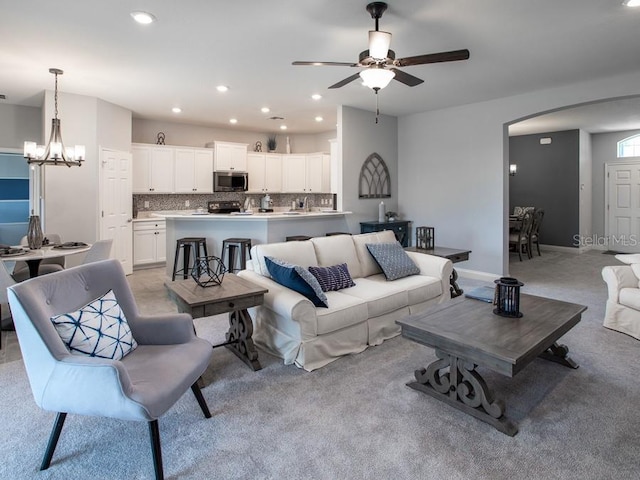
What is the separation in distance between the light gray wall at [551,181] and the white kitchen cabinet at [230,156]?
6.37 metres

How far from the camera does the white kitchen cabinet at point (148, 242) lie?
6777 millimetres

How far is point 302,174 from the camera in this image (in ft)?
27.8

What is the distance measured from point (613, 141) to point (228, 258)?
28.4 ft

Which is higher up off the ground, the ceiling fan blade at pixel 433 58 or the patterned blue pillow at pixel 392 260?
the ceiling fan blade at pixel 433 58

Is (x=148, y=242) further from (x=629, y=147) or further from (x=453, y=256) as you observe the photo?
(x=629, y=147)

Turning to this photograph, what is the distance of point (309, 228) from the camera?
5746 millimetres

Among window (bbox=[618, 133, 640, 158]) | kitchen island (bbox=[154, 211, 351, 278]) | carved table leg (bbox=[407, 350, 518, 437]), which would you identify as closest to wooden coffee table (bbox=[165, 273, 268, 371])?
carved table leg (bbox=[407, 350, 518, 437])

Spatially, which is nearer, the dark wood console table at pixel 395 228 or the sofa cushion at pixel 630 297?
the sofa cushion at pixel 630 297

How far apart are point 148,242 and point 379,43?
18.4ft

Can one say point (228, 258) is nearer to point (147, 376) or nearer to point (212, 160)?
point (212, 160)

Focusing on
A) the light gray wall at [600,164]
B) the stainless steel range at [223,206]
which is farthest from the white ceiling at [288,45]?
the light gray wall at [600,164]

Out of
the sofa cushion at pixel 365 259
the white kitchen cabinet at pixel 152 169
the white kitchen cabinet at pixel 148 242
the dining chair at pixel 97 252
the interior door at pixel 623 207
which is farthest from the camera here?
the interior door at pixel 623 207

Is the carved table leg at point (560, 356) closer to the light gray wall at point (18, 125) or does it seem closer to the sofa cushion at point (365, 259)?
the sofa cushion at point (365, 259)

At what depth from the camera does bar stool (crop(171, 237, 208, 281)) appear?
519cm
